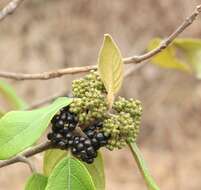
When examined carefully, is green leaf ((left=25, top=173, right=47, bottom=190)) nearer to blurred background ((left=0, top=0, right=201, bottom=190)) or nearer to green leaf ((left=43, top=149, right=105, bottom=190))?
green leaf ((left=43, top=149, right=105, bottom=190))

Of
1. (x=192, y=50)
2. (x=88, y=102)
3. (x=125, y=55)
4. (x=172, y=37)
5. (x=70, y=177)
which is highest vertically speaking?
(x=125, y=55)

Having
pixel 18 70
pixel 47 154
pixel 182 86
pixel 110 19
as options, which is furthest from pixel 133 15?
pixel 47 154

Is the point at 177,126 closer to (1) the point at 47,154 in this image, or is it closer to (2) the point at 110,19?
(2) the point at 110,19

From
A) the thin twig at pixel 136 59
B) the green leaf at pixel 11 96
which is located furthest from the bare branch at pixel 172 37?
the green leaf at pixel 11 96

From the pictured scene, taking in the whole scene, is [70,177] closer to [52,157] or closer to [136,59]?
[52,157]

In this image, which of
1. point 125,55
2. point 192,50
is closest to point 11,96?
point 192,50

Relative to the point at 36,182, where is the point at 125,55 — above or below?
above

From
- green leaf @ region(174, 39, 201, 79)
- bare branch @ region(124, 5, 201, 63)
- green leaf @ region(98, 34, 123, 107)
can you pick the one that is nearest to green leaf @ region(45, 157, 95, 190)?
green leaf @ region(98, 34, 123, 107)
